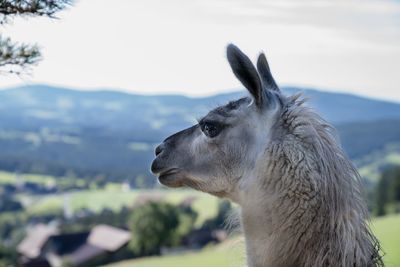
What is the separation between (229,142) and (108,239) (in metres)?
74.1

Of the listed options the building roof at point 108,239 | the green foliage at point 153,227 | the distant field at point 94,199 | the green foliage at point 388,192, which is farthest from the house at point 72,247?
the distant field at point 94,199

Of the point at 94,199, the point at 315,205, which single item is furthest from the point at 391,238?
the point at 94,199

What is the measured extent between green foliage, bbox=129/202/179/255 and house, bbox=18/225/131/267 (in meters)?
9.38

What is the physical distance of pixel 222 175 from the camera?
17.6 feet

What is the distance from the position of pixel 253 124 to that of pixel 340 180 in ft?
2.90

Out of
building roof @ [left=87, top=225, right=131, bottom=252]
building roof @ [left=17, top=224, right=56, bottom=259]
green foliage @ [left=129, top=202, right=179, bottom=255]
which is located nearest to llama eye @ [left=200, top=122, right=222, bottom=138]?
green foliage @ [left=129, top=202, right=179, bottom=255]

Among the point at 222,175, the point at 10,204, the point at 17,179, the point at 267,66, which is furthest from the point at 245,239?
the point at 17,179

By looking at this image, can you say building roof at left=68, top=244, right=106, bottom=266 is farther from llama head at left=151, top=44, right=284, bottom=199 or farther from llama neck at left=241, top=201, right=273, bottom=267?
llama neck at left=241, top=201, right=273, bottom=267

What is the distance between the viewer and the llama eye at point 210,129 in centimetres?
544

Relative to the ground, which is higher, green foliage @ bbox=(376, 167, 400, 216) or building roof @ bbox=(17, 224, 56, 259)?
green foliage @ bbox=(376, 167, 400, 216)

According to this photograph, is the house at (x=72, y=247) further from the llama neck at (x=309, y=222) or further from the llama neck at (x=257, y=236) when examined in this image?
the llama neck at (x=309, y=222)

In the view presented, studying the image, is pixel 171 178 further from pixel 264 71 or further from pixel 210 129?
pixel 264 71

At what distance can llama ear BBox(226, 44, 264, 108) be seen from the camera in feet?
16.1

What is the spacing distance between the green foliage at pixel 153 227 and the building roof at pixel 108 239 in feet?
30.9
